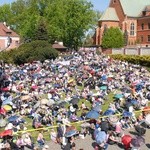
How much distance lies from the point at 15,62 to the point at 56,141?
119 feet

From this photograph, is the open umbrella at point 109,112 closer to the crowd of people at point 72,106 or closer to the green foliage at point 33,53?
the crowd of people at point 72,106

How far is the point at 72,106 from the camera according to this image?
26188 millimetres

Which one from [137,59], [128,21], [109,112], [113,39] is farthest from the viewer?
[128,21]

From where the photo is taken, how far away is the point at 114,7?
96.2 meters

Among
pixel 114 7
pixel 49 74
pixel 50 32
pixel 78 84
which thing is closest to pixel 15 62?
pixel 49 74

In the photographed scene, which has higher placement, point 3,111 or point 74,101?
point 74,101

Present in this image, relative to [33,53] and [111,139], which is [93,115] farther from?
[33,53]

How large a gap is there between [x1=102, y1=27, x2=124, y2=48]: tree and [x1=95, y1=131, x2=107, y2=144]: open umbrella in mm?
61013

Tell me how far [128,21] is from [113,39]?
13783 mm

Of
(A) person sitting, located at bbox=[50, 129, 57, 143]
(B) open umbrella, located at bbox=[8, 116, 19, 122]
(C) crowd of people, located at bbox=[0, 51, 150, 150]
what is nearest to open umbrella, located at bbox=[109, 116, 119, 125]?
(C) crowd of people, located at bbox=[0, 51, 150, 150]

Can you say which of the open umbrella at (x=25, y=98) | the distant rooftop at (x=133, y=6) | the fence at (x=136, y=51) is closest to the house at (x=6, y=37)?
the distant rooftop at (x=133, y=6)

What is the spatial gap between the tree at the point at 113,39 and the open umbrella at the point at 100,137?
61.0 metres

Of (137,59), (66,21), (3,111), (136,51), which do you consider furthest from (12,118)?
(66,21)

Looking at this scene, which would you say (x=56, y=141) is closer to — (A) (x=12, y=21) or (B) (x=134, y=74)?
(B) (x=134, y=74)
